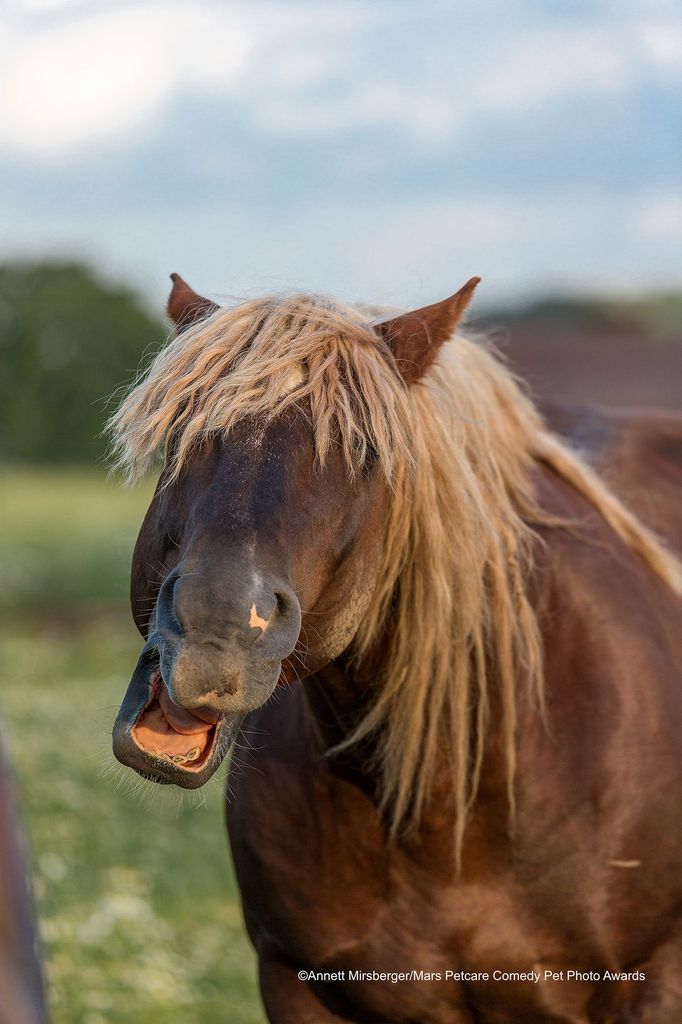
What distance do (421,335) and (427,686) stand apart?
85 cm

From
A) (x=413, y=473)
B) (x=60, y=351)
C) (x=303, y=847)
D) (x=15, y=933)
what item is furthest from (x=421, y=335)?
(x=60, y=351)

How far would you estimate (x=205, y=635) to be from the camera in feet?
7.77

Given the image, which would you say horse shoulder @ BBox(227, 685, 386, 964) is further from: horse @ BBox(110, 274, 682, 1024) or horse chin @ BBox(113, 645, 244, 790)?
horse chin @ BBox(113, 645, 244, 790)

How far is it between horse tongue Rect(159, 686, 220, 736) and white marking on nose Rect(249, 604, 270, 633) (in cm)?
28

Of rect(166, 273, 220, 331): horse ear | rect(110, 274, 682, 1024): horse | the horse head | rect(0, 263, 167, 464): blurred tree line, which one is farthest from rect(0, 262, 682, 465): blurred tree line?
the horse head

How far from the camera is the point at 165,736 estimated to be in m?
2.56

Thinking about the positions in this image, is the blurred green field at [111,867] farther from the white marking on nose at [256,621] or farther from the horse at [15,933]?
the horse at [15,933]

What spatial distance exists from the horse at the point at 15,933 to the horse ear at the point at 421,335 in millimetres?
1734

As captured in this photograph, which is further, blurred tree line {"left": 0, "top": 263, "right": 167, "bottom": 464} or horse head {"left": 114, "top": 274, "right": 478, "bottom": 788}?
blurred tree line {"left": 0, "top": 263, "right": 167, "bottom": 464}

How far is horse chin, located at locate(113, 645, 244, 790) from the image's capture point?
252 centimetres

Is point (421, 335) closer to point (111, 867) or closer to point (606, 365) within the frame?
point (111, 867)

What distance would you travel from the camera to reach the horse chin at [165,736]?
2.52m

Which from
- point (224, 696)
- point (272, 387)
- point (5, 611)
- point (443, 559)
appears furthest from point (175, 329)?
point (5, 611)

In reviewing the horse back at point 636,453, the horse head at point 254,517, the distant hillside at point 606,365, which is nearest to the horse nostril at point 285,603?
the horse head at point 254,517
